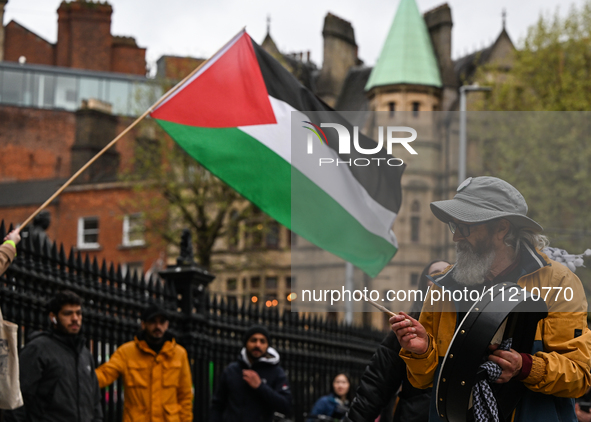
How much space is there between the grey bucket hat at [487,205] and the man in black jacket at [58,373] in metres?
3.79

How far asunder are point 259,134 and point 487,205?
4385 mm

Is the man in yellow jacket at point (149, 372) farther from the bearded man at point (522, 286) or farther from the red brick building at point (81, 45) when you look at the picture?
the red brick building at point (81, 45)

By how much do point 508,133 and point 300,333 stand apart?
2175 centimetres

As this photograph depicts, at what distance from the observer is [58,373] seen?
6340 millimetres

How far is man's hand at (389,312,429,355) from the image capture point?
331 cm

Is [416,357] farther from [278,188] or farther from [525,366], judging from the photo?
[278,188]

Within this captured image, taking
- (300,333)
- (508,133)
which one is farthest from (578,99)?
(300,333)

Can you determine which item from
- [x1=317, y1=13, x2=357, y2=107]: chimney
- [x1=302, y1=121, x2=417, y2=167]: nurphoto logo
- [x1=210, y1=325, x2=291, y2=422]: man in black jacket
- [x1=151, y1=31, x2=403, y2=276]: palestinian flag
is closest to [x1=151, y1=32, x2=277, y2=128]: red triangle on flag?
[x1=151, y1=31, x2=403, y2=276]: palestinian flag

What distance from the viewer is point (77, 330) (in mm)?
6516

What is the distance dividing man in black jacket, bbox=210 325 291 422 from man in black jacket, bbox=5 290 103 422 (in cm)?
173

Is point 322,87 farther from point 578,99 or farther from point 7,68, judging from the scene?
point 578,99

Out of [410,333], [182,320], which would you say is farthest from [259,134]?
[410,333]

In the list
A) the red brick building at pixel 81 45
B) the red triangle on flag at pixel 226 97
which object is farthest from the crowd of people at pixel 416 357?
the red brick building at pixel 81 45

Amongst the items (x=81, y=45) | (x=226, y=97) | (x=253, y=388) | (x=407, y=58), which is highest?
(x=81, y=45)
